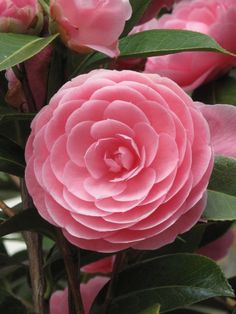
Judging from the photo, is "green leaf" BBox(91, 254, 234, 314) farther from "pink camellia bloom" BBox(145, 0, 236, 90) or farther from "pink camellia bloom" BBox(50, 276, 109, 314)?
"pink camellia bloom" BBox(145, 0, 236, 90)

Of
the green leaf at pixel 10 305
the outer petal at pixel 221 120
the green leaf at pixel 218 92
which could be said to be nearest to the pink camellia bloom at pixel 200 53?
the green leaf at pixel 218 92

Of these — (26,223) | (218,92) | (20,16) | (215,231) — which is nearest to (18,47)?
(20,16)

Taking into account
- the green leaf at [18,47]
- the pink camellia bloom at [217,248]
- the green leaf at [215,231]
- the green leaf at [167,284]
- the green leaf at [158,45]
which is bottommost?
the pink camellia bloom at [217,248]

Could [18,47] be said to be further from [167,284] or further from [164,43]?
[167,284]

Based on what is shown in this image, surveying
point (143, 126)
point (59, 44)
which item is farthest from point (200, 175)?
point (59, 44)

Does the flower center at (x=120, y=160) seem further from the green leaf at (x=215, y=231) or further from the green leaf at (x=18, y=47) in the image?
the green leaf at (x=215, y=231)

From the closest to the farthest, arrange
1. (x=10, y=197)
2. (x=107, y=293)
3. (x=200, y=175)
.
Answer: (x=200, y=175) → (x=107, y=293) → (x=10, y=197)

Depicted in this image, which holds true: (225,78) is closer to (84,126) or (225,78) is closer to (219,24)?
(219,24)
